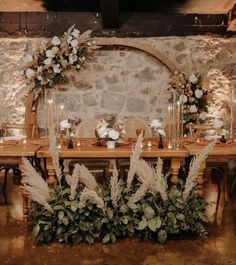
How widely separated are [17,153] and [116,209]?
0.93 m

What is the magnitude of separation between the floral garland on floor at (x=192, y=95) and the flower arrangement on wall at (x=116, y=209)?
2.12m

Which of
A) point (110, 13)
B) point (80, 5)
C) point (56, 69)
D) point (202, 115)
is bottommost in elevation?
point (202, 115)

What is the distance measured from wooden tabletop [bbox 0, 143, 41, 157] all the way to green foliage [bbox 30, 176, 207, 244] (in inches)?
14.6

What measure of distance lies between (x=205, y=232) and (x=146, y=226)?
0.45 m

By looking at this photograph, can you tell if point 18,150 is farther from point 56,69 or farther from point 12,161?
point 56,69

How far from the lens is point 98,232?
9.72ft

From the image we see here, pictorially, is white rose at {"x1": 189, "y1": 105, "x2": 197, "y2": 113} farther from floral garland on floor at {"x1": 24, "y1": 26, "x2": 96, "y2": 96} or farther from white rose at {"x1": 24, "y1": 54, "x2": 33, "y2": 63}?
white rose at {"x1": 24, "y1": 54, "x2": 33, "y2": 63}

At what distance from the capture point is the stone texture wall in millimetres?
5516

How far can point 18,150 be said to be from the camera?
3.22 metres

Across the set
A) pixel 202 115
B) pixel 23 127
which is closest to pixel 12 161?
pixel 23 127

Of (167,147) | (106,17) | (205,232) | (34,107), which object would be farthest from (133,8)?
(205,232)

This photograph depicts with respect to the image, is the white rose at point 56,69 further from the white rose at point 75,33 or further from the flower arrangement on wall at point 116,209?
the flower arrangement on wall at point 116,209

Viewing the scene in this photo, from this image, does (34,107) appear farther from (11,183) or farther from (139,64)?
(139,64)

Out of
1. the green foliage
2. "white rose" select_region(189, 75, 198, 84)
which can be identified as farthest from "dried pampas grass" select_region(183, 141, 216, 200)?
"white rose" select_region(189, 75, 198, 84)
